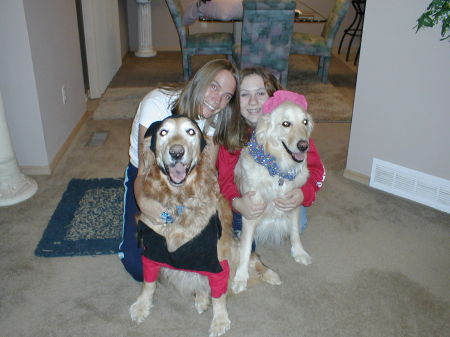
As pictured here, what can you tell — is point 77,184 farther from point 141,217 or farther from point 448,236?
point 448,236

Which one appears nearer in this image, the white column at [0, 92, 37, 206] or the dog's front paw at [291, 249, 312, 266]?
the dog's front paw at [291, 249, 312, 266]

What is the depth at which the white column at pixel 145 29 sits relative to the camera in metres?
6.81

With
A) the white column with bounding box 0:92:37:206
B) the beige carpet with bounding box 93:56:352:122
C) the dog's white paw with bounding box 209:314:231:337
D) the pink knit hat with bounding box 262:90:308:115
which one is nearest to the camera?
the dog's white paw with bounding box 209:314:231:337

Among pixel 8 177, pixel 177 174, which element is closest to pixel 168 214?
pixel 177 174

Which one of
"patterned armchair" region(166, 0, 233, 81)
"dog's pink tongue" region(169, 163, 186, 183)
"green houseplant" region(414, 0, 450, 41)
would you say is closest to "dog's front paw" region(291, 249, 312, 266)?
"dog's pink tongue" region(169, 163, 186, 183)

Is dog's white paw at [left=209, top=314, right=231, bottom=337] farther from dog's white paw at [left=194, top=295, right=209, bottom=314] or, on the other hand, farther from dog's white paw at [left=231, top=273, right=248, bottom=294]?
dog's white paw at [left=231, top=273, right=248, bottom=294]

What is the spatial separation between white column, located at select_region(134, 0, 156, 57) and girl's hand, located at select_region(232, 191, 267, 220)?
547cm

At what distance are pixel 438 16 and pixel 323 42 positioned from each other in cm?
315

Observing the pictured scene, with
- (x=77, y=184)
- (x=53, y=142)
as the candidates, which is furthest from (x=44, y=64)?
(x=77, y=184)

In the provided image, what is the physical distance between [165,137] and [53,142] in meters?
2.10

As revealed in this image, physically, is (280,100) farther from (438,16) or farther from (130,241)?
(438,16)

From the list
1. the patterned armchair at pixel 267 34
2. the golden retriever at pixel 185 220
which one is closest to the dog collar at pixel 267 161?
the golden retriever at pixel 185 220

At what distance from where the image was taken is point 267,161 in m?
2.09

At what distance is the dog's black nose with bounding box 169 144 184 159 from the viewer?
5.25ft
